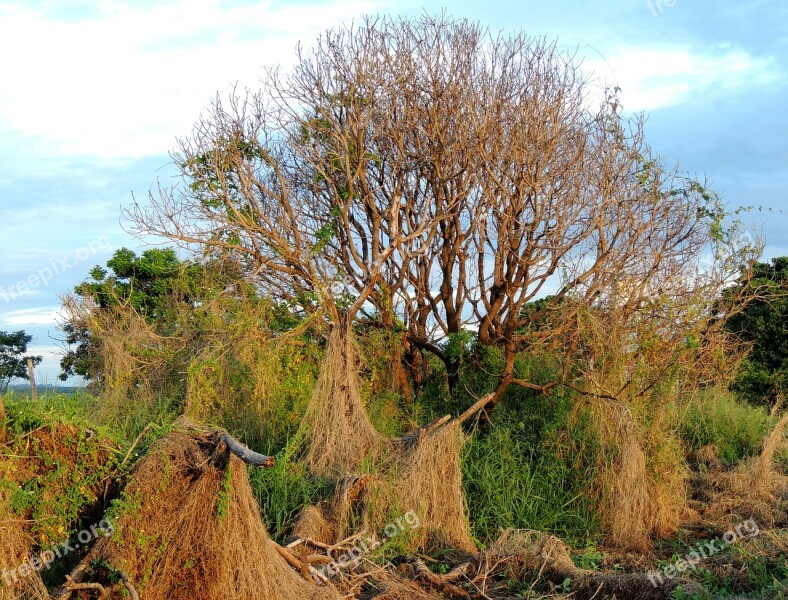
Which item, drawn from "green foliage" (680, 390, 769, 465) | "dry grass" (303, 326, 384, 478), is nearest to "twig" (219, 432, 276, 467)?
"dry grass" (303, 326, 384, 478)

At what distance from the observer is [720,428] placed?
44.7 feet

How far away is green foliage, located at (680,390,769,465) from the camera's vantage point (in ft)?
43.3

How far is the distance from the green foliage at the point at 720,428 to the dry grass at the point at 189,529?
362 inches

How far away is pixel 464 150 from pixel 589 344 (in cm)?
359

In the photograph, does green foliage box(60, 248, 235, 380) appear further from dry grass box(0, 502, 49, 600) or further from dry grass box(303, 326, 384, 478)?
dry grass box(0, 502, 49, 600)

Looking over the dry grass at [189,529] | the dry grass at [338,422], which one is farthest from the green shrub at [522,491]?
the dry grass at [189,529]

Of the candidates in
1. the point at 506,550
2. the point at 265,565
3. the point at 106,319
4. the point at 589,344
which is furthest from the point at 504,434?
the point at 106,319

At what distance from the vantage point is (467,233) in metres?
12.7

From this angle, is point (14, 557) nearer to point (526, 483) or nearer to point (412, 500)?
point (412, 500)

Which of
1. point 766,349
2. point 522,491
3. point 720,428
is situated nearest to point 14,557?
point 522,491

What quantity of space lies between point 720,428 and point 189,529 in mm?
10560

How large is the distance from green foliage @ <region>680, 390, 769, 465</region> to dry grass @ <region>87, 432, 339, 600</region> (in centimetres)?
919

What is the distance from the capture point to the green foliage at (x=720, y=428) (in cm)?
1320

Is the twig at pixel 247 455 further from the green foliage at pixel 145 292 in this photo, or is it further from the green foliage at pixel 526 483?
the green foliage at pixel 145 292
